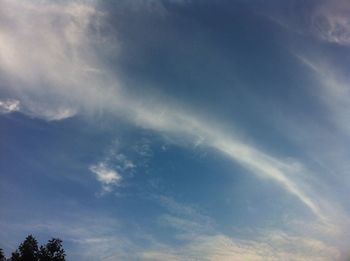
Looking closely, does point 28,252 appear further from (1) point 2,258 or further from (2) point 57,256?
(1) point 2,258

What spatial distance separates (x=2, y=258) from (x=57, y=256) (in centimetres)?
1461

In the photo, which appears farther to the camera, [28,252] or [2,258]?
[2,258]

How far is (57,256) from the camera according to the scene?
66188mm

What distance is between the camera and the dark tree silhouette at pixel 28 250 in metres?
64.3

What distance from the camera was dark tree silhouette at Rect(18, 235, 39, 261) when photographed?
211 feet

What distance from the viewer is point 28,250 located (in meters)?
64.8

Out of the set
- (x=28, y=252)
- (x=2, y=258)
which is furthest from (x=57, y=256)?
(x=2, y=258)

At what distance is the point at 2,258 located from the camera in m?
69.8

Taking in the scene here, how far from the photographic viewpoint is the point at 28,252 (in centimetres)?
6469

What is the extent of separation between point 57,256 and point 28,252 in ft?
19.6

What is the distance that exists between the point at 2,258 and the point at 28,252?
10445 mm
